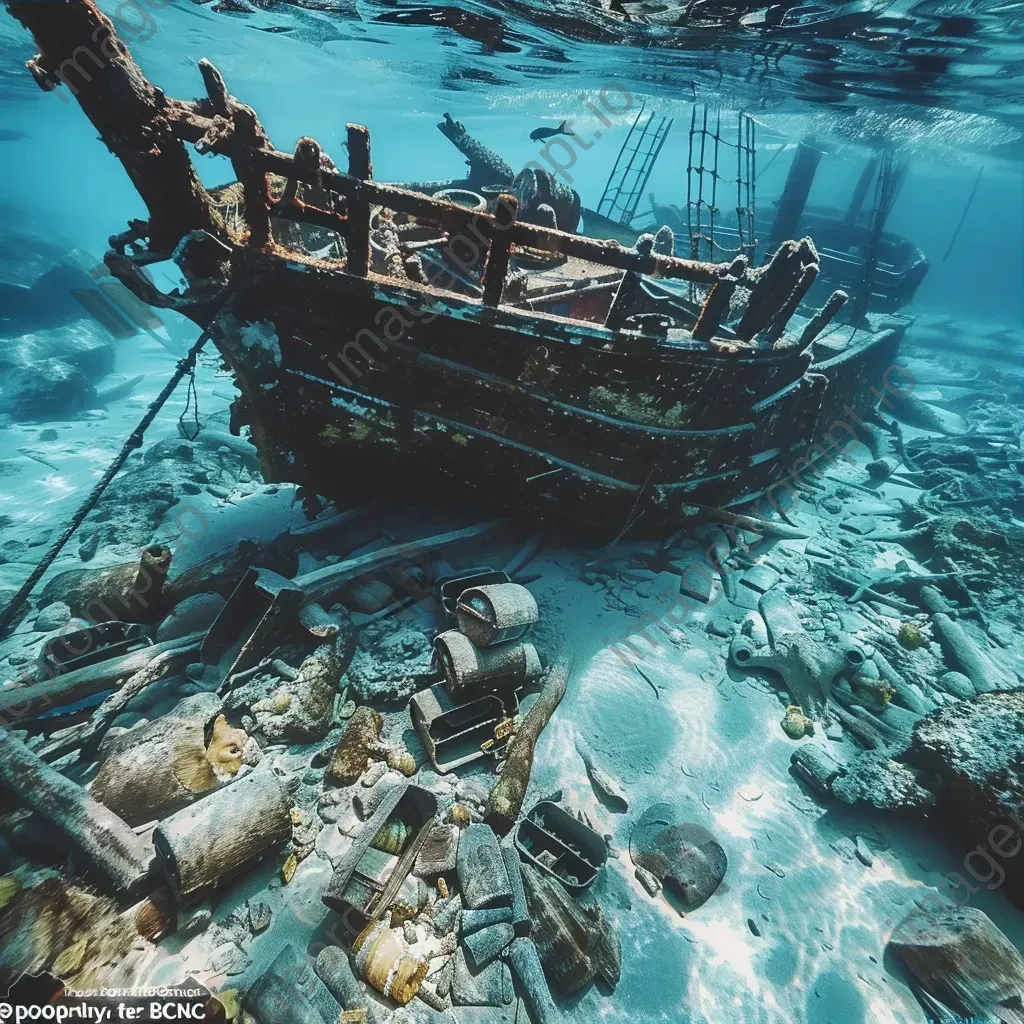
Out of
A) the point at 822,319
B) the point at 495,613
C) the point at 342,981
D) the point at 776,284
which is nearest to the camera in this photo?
the point at 342,981

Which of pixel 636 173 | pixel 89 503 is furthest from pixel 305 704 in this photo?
pixel 636 173

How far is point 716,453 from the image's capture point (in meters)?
5.46

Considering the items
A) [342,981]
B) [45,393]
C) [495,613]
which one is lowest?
[45,393]

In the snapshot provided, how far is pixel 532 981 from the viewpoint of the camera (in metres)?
2.51

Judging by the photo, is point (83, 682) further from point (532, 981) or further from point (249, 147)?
point (249, 147)

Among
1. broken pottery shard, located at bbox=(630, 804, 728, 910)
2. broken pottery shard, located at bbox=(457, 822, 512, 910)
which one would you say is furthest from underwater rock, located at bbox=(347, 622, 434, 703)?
broken pottery shard, located at bbox=(630, 804, 728, 910)

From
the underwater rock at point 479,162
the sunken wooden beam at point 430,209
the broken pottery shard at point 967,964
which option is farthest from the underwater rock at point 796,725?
the underwater rock at point 479,162

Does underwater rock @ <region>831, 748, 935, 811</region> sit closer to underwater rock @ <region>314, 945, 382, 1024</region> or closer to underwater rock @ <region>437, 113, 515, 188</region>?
underwater rock @ <region>314, 945, 382, 1024</region>

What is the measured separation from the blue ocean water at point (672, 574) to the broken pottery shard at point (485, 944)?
0.22m

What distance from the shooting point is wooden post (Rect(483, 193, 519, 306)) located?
348cm

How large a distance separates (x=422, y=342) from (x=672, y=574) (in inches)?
150

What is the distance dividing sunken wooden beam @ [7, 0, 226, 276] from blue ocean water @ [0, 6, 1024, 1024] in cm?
Answer: 15

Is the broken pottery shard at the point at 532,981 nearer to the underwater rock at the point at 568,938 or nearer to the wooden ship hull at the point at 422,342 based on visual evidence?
the underwater rock at the point at 568,938

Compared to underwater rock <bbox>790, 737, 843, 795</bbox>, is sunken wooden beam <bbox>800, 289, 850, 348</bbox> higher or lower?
higher
